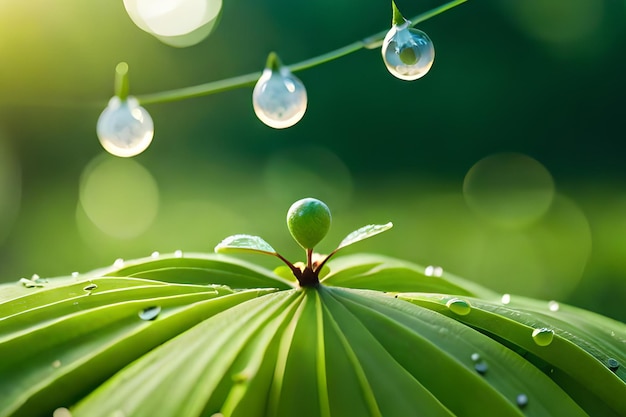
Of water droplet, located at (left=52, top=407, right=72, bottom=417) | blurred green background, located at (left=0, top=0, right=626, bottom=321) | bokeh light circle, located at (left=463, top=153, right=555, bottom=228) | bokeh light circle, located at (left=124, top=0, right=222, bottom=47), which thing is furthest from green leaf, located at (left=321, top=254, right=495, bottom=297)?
bokeh light circle, located at (left=124, top=0, right=222, bottom=47)

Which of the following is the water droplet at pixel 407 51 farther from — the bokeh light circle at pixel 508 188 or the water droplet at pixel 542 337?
the bokeh light circle at pixel 508 188

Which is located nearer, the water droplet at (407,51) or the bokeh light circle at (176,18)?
the water droplet at (407,51)

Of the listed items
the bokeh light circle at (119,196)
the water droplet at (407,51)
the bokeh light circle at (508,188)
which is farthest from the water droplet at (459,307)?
the bokeh light circle at (119,196)

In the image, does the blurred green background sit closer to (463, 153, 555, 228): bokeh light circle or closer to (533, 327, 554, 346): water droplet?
(463, 153, 555, 228): bokeh light circle

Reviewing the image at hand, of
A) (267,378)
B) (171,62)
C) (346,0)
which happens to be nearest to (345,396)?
(267,378)

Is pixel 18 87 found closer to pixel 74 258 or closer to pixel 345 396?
pixel 74 258

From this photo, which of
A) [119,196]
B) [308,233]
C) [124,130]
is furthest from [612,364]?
[119,196]
